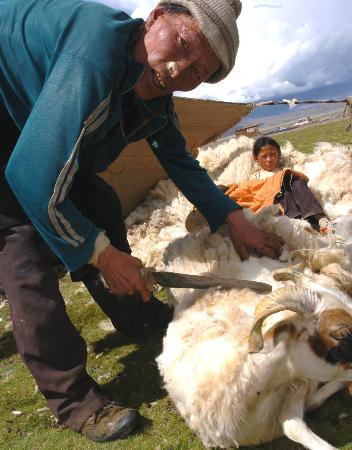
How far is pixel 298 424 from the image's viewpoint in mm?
2188

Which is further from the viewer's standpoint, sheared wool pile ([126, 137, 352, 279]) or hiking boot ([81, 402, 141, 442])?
sheared wool pile ([126, 137, 352, 279])

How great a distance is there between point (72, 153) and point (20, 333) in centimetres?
121

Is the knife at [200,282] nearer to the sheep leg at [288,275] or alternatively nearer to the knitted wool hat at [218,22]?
the sheep leg at [288,275]

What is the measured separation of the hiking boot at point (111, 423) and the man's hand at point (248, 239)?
1167 millimetres

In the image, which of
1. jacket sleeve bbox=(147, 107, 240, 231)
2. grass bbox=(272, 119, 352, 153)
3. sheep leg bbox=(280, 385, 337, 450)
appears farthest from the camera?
grass bbox=(272, 119, 352, 153)

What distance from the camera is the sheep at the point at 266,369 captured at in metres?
2.13

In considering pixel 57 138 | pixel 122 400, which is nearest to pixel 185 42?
pixel 57 138

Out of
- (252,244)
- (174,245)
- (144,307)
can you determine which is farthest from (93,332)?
(252,244)

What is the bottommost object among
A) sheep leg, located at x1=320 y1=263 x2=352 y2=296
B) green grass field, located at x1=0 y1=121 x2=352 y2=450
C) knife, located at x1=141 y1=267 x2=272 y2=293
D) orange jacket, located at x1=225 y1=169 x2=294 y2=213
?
green grass field, located at x1=0 y1=121 x2=352 y2=450

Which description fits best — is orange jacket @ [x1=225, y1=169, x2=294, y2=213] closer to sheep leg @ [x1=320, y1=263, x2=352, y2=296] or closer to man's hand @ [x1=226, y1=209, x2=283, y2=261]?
man's hand @ [x1=226, y1=209, x2=283, y2=261]

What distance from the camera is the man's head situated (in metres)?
2.02

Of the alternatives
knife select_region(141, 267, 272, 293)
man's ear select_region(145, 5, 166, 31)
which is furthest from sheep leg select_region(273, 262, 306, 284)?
man's ear select_region(145, 5, 166, 31)

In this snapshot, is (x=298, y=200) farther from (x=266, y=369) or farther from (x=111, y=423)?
(x=111, y=423)

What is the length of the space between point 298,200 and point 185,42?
3.18 metres
